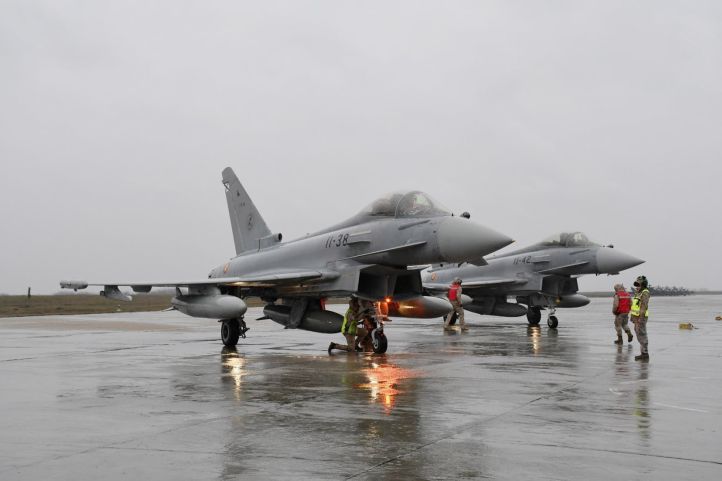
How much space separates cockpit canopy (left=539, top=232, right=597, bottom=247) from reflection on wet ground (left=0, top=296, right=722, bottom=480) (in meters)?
10.7

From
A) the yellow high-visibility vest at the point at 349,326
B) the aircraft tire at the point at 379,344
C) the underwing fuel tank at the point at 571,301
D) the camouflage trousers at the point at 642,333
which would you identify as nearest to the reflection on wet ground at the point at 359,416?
the camouflage trousers at the point at 642,333

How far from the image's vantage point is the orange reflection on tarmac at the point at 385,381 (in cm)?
823

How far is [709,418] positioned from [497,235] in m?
7.27

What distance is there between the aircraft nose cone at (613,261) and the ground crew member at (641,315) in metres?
9.30

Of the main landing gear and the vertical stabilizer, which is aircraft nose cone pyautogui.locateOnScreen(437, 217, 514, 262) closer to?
the main landing gear

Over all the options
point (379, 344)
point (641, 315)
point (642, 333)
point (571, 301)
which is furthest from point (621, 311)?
point (571, 301)

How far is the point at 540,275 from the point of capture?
25.0 metres

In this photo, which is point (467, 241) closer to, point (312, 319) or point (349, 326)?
point (349, 326)

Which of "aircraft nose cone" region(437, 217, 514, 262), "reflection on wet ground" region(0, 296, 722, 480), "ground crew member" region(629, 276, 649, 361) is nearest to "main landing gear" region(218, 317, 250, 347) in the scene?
"reflection on wet ground" region(0, 296, 722, 480)

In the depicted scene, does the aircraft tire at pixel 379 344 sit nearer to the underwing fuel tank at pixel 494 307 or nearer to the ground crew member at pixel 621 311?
the ground crew member at pixel 621 311

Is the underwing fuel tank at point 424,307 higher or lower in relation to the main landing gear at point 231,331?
higher

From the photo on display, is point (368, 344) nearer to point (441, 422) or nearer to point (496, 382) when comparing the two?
point (496, 382)

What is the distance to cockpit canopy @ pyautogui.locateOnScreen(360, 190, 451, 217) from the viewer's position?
1499 cm

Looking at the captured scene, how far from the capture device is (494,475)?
4766 mm
